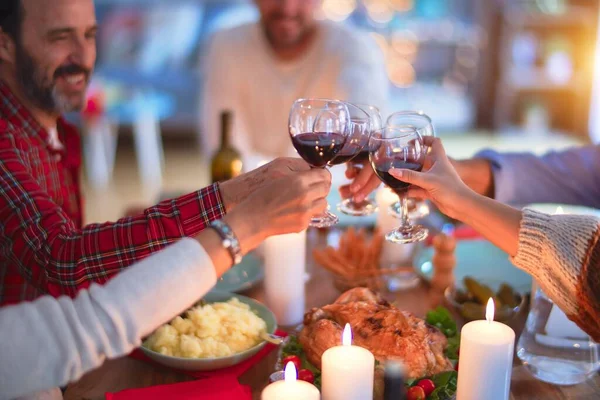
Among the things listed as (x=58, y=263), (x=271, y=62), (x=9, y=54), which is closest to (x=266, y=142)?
(x=271, y=62)

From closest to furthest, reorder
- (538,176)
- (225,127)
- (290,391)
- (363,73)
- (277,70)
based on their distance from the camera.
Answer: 1. (290,391)
2. (538,176)
3. (225,127)
4. (363,73)
5. (277,70)

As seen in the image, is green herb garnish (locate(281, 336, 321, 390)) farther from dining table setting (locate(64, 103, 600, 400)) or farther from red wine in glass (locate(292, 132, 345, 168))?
red wine in glass (locate(292, 132, 345, 168))

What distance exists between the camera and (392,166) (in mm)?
1308

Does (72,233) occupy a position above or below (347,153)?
below

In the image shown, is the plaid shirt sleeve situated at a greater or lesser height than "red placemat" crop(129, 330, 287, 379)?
greater

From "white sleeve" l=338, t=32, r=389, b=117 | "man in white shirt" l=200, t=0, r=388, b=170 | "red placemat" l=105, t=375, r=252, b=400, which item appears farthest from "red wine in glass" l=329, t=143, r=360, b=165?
"man in white shirt" l=200, t=0, r=388, b=170

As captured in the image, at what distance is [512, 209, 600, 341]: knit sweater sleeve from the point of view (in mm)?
1046

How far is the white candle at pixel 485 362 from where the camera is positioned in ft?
3.31

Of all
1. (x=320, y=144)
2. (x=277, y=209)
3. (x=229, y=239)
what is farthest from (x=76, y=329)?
(x=320, y=144)

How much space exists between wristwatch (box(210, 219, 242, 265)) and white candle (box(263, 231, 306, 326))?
0.44 meters

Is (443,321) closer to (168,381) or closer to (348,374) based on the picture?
(348,374)

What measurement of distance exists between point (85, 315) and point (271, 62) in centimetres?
220

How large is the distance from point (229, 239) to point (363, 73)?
196 centimetres

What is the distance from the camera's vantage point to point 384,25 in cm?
637
